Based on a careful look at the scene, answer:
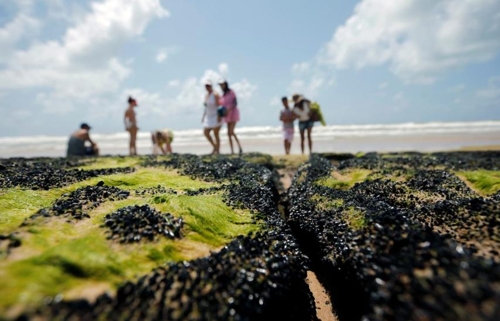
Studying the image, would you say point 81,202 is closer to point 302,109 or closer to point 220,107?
point 220,107

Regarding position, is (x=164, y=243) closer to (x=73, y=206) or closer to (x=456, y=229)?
(x=73, y=206)

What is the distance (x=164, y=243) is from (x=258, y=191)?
11.0 ft

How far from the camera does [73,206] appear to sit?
500cm

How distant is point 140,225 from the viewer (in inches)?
170

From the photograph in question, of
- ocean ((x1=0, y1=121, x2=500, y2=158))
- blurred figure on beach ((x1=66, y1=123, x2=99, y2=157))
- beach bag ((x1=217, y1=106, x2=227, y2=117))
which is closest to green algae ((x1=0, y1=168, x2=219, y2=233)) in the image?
beach bag ((x1=217, y1=106, x2=227, y2=117))

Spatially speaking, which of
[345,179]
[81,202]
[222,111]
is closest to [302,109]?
[222,111]

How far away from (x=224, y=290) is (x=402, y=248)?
203cm

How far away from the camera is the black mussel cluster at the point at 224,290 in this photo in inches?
113

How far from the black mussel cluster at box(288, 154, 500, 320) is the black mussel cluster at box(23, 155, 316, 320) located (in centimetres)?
77

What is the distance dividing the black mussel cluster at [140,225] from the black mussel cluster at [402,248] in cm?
246

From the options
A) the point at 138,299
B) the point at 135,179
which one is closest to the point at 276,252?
the point at 138,299

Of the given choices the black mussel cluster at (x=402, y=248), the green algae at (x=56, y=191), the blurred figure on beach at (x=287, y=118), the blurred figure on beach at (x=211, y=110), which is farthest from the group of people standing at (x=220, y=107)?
the black mussel cluster at (x=402, y=248)

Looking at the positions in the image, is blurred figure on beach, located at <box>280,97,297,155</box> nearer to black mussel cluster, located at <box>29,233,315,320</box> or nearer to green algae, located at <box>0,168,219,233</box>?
green algae, located at <box>0,168,219,233</box>

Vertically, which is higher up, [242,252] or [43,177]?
[43,177]
